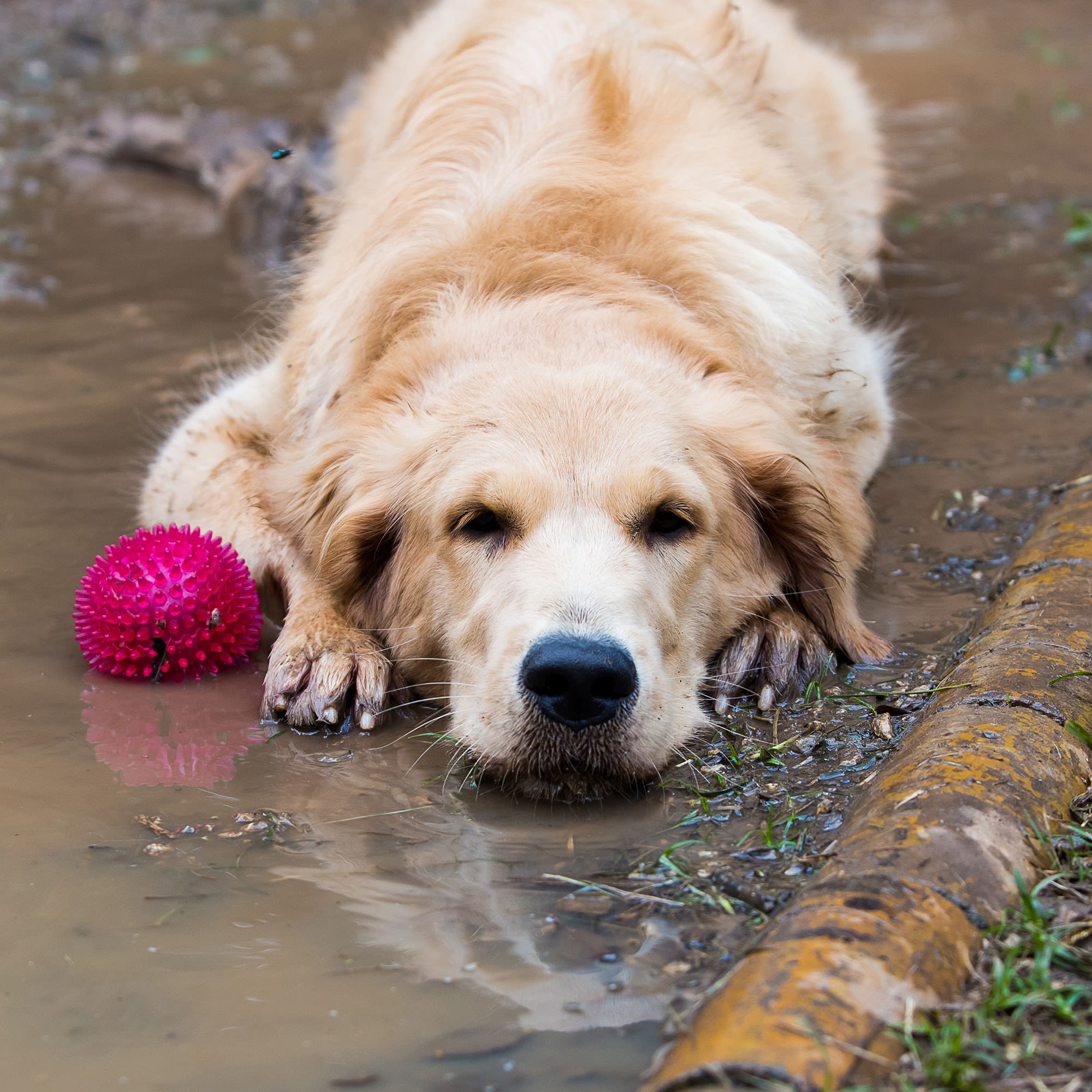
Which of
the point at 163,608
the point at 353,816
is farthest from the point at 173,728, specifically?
the point at 353,816

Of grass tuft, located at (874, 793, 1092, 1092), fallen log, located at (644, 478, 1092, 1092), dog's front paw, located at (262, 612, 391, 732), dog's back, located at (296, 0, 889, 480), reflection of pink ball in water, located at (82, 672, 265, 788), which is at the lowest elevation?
reflection of pink ball in water, located at (82, 672, 265, 788)

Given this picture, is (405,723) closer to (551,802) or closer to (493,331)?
(551,802)

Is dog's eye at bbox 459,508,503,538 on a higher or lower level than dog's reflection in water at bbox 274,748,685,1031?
higher

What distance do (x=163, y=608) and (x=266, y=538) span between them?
53 centimetres

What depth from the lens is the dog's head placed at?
266 cm

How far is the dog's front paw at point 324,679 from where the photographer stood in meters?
3.00

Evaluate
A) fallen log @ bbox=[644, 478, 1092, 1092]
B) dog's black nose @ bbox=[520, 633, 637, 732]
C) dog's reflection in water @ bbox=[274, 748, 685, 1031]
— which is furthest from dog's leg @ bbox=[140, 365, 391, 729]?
fallen log @ bbox=[644, 478, 1092, 1092]

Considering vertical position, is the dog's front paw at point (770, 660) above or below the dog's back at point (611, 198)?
below

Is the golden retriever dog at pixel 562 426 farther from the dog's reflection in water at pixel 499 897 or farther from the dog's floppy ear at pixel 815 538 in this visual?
the dog's reflection in water at pixel 499 897

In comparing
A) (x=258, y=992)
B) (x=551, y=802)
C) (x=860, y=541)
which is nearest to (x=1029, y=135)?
(x=860, y=541)

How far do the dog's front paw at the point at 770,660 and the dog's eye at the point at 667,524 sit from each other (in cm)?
38

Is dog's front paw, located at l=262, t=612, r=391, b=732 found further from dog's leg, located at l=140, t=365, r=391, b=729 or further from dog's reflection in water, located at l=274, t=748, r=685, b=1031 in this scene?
dog's reflection in water, located at l=274, t=748, r=685, b=1031

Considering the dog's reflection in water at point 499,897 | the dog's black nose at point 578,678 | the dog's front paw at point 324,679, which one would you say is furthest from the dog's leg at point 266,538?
the dog's black nose at point 578,678

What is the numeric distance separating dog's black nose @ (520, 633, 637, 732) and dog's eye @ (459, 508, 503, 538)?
0.45 m
